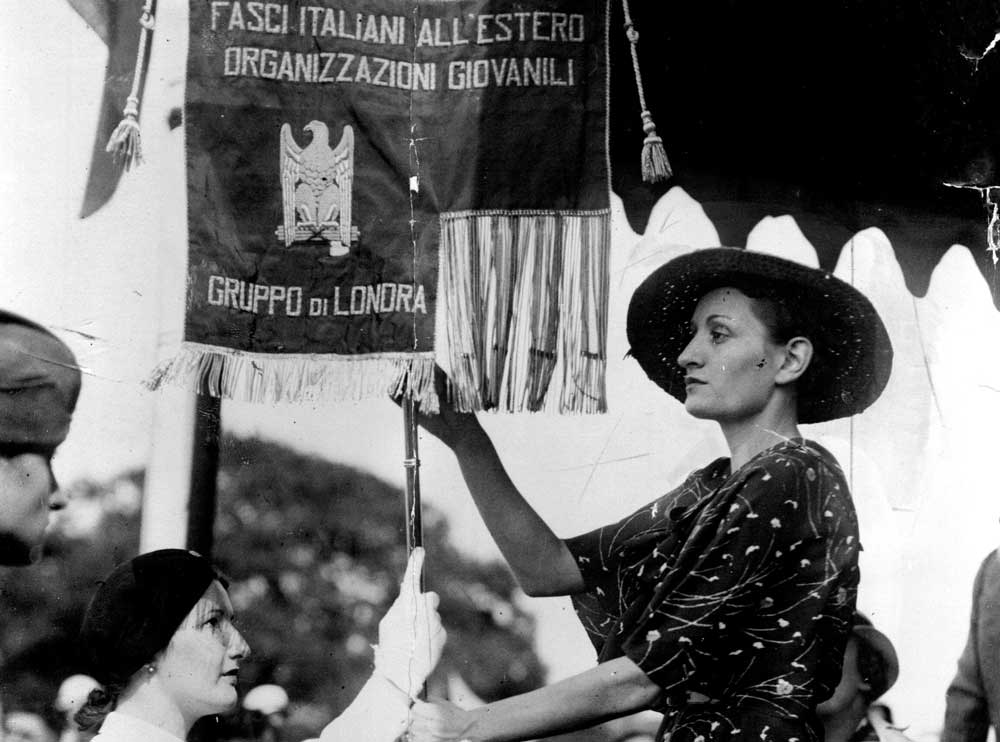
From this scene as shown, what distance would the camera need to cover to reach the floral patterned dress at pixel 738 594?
11.7ft

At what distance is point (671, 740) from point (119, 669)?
1434mm

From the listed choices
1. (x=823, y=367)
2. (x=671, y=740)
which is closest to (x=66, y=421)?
(x=671, y=740)

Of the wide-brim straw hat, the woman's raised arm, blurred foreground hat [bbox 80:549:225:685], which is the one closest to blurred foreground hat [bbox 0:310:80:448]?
blurred foreground hat [bbox 80:549:225:685]

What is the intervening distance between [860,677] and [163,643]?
1.84 m

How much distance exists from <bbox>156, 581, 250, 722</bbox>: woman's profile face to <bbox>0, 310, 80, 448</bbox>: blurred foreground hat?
605mm

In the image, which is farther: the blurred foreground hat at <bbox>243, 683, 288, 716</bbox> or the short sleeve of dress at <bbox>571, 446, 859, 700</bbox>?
the blurred foreground hat at <bbox>243, 683, 288, 716</bbox>

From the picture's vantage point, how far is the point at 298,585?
3777mm

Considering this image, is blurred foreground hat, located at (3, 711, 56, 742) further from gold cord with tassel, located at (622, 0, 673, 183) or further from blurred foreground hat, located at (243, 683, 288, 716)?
gold cord with tassel, located at (622, 0, 673, 183)

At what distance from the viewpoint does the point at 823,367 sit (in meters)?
3.83

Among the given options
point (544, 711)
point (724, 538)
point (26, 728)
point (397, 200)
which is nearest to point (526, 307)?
point (397, 200)

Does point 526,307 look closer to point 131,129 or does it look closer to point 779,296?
point 779,296

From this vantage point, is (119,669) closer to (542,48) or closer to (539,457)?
(539,457)

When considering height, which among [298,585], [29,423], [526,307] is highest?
[526,307]

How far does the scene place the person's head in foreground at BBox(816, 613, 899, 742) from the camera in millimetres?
3752
